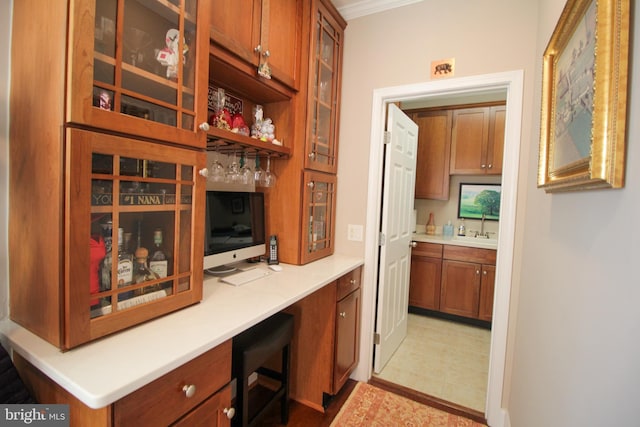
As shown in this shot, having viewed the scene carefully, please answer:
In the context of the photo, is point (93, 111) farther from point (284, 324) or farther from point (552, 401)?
point (552, 401)

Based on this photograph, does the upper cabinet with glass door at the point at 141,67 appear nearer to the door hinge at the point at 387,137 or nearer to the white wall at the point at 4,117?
the white wall at the point at 4,117

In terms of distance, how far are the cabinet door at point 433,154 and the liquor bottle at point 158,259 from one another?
3.15 metres

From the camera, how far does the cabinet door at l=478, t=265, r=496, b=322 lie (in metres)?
3.00

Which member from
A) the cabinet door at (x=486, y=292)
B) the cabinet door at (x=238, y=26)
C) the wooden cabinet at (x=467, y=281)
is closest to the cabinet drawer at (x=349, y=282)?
the cabinet door at (x=238, y=26)

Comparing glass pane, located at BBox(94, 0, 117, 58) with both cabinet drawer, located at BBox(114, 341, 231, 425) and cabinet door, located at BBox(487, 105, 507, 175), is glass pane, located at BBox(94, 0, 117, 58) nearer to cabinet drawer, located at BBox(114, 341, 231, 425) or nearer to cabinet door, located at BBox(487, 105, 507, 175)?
cabinet drawer, located at BBox(114, 341, 231, 425)

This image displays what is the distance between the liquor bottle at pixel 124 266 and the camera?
905mm

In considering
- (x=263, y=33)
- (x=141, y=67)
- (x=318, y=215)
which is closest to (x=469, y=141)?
(x=318, y=215)

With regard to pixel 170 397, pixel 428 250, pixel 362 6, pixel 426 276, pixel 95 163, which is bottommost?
pixel 426 276

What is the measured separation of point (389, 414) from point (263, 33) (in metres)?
2.34

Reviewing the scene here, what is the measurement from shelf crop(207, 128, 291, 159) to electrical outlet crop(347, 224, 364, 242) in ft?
2.40

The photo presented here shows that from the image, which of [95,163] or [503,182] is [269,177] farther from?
[503,182]

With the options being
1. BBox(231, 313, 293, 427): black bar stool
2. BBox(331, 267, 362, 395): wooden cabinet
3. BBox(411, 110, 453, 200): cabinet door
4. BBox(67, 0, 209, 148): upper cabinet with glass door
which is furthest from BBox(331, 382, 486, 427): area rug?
BBox(411, 110, 453, 200): cabinet door

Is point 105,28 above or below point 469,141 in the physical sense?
below

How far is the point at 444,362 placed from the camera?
2.45 meters
